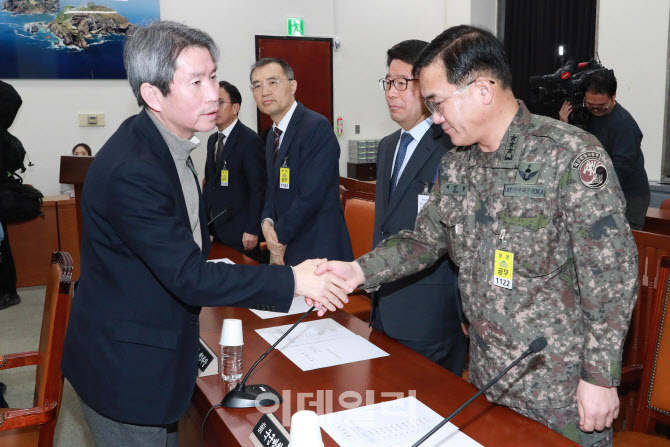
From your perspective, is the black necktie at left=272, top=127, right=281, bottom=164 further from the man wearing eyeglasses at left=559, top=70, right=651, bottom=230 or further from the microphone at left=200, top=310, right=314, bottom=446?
the man wearing eyeglasses at left=559, top=70, right=651, bottom=230

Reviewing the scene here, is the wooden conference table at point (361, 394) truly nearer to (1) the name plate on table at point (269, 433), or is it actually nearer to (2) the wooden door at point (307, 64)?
(1) the name plate on table at point (269, 433)

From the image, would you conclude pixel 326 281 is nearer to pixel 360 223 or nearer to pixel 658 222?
pixel 360 223

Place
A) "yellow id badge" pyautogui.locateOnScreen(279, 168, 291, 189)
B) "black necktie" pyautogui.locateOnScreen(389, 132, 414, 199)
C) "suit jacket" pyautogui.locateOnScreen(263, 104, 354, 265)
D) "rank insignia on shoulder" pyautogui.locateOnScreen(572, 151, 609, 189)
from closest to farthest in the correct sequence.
→ 1. "rank insignia on shoulder" pyautogui.locateOnScreen(572, 151, 609, 189)
2. "black necktie" pyautogui.locateOnScreen(389, 132, 414, 199)
3. "suit jacket" pyautogui.locateOnScreen(263, 104, 354, 265)
4. "yellow id badge" pyautogui.locateOnScreen(279, 168, 291, 189)

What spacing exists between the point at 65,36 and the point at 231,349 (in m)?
5.70

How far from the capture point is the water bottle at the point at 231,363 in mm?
1551

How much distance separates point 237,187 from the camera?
11.7ft

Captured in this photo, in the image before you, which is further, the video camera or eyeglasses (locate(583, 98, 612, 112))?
the video camera

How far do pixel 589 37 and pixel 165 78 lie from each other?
644 centimetres

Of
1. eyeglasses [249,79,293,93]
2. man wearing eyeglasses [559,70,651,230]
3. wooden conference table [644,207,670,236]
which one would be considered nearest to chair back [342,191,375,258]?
eyeglasses [249,79,293,93]

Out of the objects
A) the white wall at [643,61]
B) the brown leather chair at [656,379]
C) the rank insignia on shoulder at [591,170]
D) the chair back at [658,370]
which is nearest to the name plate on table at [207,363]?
the rank insignia on shoulder at [591,170]

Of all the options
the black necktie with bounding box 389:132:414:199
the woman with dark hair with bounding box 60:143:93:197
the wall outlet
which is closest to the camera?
the black necktie with bounding box 389:132:414:199

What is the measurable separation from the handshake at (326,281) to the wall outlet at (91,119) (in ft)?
17.5

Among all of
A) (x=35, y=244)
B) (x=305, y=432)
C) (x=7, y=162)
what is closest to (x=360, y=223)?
(x=305, y=432)

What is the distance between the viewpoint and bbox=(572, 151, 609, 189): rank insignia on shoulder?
4.11 feet
